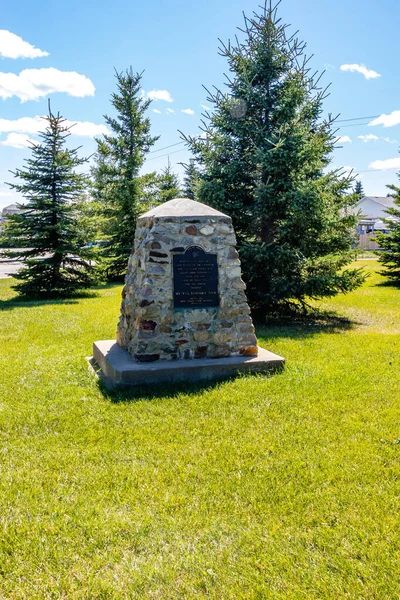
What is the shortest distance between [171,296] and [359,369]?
8.31 feet

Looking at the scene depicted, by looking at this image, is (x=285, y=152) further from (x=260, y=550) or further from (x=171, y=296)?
(x=260, y=550)

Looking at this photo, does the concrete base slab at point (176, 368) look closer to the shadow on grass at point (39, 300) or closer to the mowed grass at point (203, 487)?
the mowed grass at point (203, 487)

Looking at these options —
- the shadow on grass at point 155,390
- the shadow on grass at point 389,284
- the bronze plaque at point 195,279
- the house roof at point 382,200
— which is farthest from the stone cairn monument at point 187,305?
the house roof at point 382,200

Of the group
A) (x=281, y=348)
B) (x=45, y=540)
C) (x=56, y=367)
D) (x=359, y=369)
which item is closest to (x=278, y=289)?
(x=281, y=348)

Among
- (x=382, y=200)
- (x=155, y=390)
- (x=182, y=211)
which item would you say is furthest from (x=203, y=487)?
(x=382, y=200)

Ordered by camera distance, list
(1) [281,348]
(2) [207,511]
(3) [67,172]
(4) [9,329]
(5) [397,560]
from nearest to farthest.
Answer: (5) [397,560], (2) [207,511], (1) [281,348], (4) [9,329], (3) [67,172]

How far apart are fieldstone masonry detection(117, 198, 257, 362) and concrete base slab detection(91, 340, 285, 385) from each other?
14 centimetres

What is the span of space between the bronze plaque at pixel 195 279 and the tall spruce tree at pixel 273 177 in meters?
2.96

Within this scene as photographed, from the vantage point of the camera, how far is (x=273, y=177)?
349 inches

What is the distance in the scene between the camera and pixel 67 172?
13.3 m

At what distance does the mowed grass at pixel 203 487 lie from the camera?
2.24 meters

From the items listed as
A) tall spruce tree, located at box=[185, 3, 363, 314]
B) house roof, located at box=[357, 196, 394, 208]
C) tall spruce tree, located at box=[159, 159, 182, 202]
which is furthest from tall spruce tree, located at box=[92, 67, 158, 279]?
house roof, located at box=[357, 196, 394, 208]

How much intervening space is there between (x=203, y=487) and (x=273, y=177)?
7.10 meters

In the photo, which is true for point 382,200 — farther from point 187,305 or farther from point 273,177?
point 187,305
